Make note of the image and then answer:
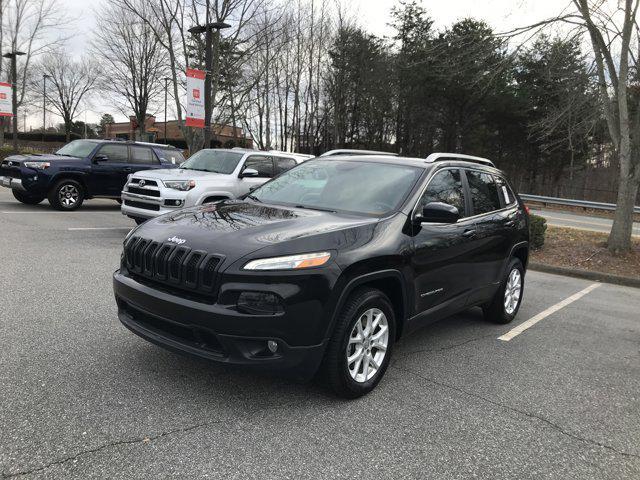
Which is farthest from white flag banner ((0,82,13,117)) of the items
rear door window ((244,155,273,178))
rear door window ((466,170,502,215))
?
rear door window ((466,170,502,215))

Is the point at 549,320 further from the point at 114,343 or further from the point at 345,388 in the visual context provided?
the point at 114,343

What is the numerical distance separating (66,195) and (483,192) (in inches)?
409

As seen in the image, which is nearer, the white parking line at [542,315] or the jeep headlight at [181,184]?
the white parking line at [542,315]

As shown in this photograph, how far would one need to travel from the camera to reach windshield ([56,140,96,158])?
12477 mm

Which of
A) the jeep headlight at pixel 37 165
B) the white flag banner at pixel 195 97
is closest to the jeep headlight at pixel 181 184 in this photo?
the jeep headlight at pixel 37 165

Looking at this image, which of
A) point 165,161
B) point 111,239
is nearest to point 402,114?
point 165,161

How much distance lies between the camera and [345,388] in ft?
11.2

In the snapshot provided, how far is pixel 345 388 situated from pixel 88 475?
1595 millimetres

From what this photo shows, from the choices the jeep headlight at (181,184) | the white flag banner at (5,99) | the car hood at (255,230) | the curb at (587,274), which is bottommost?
the curb at (587,274)

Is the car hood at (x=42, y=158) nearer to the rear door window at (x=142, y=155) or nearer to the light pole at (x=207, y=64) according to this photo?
the rear door window at (x=142, y=155)

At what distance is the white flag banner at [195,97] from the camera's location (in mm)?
16047

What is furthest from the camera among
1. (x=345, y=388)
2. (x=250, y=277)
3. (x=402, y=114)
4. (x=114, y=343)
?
(x=402, y=114)

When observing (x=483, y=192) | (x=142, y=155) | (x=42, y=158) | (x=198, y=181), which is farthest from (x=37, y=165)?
(x=483, y=192)

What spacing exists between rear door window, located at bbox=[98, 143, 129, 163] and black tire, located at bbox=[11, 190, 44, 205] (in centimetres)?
192
